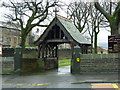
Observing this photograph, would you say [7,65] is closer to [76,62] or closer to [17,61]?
[17,61]

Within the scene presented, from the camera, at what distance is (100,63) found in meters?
13.7

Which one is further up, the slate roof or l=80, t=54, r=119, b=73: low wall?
the slate roof

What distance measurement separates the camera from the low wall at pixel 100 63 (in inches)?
535

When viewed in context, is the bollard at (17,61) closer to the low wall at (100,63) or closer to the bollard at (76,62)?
the bollard at (76,62)

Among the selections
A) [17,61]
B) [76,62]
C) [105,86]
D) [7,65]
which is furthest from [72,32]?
[105,86]

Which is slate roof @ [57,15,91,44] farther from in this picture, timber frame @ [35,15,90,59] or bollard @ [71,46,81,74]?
bollard @ [71,46,81,74]

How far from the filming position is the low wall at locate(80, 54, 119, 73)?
1359cm

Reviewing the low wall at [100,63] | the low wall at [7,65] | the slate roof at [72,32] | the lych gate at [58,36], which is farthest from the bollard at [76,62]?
the low wall at [7,65]

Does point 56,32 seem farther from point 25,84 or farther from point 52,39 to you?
point 25,84

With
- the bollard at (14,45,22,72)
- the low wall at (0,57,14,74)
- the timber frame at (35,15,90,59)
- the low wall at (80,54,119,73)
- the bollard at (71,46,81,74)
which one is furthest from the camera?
the timber frame at (35,15,90,59)

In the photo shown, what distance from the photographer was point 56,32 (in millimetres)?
16562

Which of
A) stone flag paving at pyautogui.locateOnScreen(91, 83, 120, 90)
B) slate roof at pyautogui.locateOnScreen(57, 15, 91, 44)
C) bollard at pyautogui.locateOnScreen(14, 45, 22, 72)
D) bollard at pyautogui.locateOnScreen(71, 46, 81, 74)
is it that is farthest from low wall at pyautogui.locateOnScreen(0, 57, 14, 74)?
stone flag paving at pyautogui.locateOnScreen(91, 83, 120, 90)

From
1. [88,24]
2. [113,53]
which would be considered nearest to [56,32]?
[113,53]

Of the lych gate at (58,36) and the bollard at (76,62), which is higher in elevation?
the lych gate at (58,36)
